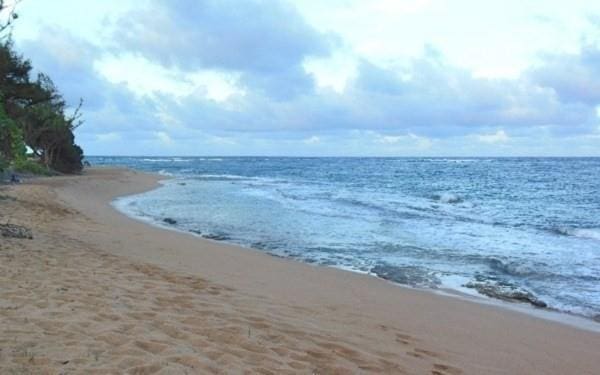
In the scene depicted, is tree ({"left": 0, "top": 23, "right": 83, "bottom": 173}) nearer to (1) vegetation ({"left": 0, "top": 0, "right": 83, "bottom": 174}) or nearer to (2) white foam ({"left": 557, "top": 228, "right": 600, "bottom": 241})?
(1) vegetation ({"left": 0, "top": 0, "right": 83, "bottom": 174})

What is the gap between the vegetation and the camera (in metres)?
15.6

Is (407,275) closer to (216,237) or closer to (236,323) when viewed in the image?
(236,323)

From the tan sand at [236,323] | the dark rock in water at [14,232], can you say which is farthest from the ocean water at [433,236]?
the dark rock in water at [14,232]

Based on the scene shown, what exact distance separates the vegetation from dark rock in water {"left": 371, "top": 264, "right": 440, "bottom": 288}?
11.0 metres

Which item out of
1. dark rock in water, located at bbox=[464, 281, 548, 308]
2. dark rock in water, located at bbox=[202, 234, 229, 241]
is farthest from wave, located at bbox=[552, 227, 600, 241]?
dark rock in water, located at bbox=[202, 234, 229, 241]

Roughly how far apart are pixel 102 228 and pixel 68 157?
36807 mm

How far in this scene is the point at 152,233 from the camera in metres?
14.7

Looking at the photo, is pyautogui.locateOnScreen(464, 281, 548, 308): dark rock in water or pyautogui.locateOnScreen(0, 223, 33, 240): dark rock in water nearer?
pyautogui.locateOnScreen(464, 281, 548, 308): dark rock in water

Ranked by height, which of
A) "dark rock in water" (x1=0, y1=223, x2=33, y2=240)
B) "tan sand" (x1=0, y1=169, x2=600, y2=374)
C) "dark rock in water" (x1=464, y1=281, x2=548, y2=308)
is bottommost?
"dark rock in water" (x1=464, y1=281, x2=548, y2=308)

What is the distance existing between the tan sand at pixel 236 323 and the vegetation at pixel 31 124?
6.53m

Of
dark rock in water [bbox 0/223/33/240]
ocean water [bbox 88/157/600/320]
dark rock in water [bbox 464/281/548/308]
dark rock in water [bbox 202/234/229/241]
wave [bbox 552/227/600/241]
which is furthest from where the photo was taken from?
wave [bbox 552/227/600/241]

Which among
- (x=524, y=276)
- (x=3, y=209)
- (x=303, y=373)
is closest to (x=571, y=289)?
(x=524, y=276)

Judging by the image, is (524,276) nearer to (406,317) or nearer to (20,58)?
(406,317)

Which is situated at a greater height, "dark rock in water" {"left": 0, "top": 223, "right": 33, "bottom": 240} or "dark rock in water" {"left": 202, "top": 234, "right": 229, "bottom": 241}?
"dark rock in water" {"left": 0, "top": 223, "right": 33, "bottom": 240}
